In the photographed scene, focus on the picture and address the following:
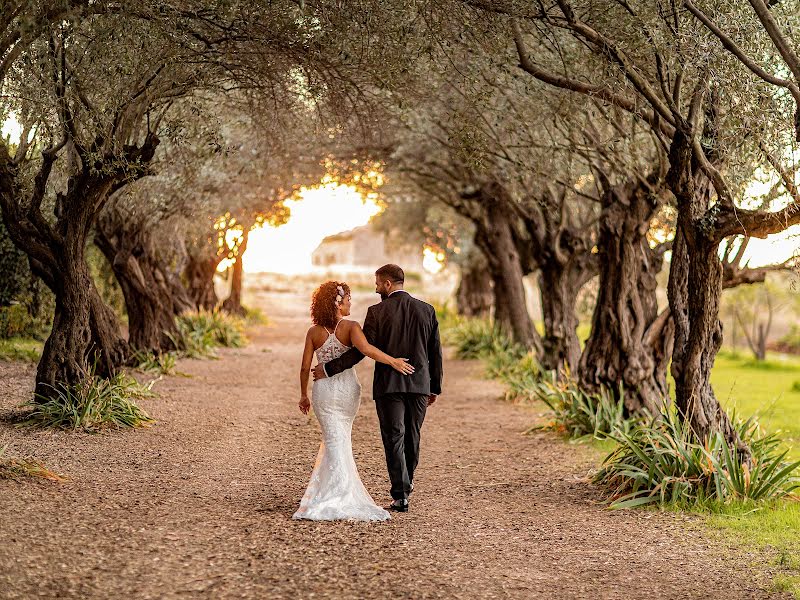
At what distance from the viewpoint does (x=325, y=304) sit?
843 centimetres

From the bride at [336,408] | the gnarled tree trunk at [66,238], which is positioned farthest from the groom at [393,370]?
the gnarled tree trunk at [66,238]

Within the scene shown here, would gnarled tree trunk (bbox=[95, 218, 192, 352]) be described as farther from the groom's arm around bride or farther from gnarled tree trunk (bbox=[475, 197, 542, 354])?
the groom's arm around bride

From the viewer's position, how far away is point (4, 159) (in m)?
11.7

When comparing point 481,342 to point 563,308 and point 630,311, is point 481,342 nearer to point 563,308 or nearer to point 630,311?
point 563,308

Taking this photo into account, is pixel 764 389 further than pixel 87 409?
Yes

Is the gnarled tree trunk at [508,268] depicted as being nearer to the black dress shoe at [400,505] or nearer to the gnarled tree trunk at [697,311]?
the gnarled tree trunk at [697,311]

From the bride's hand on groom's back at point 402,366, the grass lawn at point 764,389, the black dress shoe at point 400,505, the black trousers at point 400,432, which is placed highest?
the bride's hand on groom's back at point 402,366

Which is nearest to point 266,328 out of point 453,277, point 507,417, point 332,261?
point 507,417

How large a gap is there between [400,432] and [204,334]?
17611 mm

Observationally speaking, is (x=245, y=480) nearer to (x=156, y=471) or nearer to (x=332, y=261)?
(x=156, y=471)

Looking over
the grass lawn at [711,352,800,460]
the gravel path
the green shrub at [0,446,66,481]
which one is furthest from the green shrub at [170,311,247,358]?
the green shrub at [0,446,66,481]

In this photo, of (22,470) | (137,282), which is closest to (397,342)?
(22,470)

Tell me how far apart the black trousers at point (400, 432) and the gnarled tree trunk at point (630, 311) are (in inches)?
231

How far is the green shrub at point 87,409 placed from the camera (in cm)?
1224
